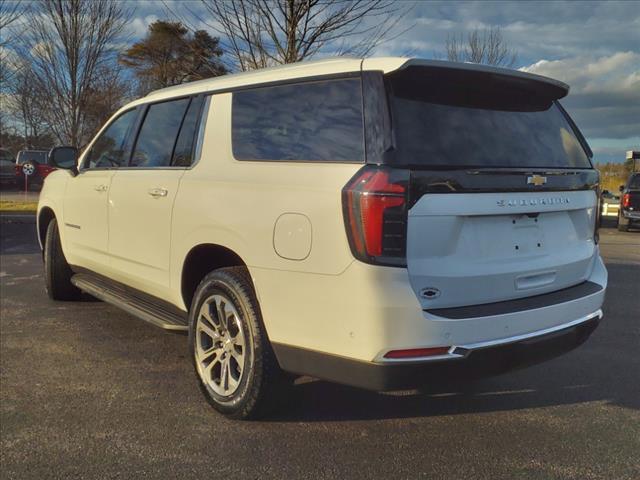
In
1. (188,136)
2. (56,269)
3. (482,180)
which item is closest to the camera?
(482,180)

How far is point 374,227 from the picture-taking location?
8.51 feet

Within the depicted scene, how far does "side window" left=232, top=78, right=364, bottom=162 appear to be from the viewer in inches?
112

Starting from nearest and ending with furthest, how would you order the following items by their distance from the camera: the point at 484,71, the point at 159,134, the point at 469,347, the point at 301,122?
the point at 469,347 < the point at 484,71 < the point at 301,122 < the point at 159,134

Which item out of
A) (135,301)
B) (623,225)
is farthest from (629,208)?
(135,301)

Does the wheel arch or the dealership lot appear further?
the wheel arch

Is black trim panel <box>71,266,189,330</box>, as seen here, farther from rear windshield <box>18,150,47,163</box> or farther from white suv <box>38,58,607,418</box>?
rear windshield <box>18,150,47,163</box>

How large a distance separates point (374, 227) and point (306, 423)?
1.34 m

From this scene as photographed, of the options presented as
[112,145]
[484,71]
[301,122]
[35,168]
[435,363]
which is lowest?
[435,363]

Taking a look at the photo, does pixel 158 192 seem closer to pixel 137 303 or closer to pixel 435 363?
pixel 137 303

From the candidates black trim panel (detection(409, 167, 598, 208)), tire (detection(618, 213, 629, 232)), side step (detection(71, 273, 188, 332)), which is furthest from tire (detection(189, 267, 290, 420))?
tire (detection(618, 213, 629, 232))

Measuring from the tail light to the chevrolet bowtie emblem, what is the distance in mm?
780

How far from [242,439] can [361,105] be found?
179 centimetres

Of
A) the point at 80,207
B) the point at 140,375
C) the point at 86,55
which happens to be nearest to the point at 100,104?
the point at 86,55

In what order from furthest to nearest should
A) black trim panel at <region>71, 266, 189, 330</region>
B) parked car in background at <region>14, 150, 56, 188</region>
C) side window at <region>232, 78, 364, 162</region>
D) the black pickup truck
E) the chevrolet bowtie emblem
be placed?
parked car in background at <region>14, 150, 56, 188</region>
the black pickup truck
black trim panel at <region>71, 266, 189, 330</region>
the chevrolet bowtie emblem
side window at <region>232, 78, 364, 162</region>
